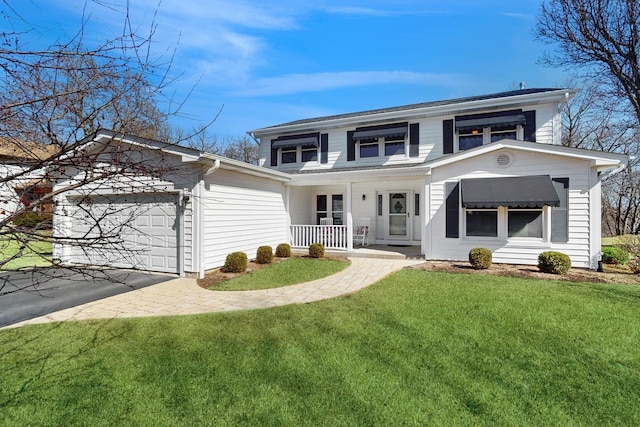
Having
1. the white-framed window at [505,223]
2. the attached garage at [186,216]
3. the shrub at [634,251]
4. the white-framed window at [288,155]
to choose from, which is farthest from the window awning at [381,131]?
the shrub at [634,251]

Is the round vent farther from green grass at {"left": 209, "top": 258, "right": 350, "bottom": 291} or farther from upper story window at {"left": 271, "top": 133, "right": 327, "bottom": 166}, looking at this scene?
upper story window at {"left": 271, "top": 133, "right": 327, "bottom": 166}

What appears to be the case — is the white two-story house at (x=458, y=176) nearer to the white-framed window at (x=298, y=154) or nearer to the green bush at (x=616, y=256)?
the white-framed window at (x=298, y=154)

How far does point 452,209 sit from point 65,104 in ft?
33.3

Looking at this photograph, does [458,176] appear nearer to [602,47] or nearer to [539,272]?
[539,272]

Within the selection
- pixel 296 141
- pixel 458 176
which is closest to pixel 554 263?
pixel 458 176

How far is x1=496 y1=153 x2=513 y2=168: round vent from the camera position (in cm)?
962

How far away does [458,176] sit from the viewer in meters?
10.2

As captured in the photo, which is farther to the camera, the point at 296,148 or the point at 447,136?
the point at 296,148

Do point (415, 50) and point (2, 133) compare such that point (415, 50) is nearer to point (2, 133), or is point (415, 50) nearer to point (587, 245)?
point (587, 245)

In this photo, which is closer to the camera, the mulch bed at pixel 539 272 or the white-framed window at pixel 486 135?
the mulch bed at pixel 539 272

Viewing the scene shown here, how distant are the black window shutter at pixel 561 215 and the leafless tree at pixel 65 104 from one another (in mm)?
10736

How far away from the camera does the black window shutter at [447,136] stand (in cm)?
1227

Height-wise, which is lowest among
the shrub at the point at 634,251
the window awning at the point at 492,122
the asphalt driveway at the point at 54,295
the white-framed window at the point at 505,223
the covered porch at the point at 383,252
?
the asphalt driveway at the point at 54,295

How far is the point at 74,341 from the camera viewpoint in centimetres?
430
